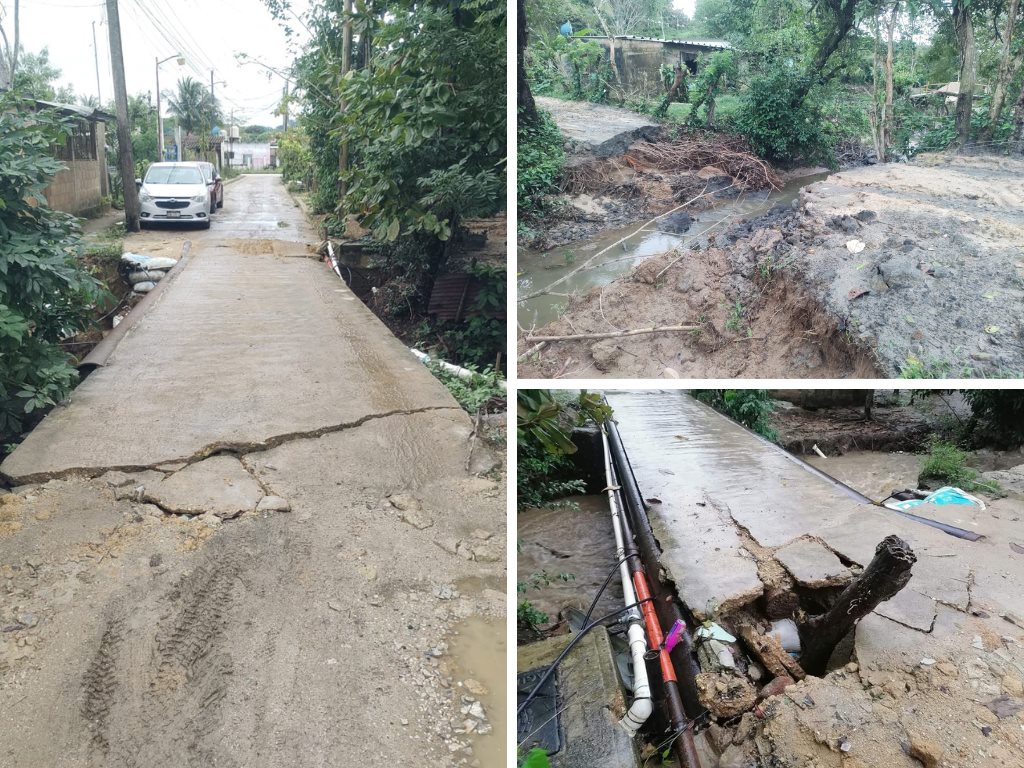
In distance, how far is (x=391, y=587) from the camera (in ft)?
9.21

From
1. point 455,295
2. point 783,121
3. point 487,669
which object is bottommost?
point 487,669

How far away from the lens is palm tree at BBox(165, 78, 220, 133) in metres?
34.6

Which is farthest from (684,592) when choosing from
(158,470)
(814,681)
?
(158,470)

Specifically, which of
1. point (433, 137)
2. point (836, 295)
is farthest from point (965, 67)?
point (433, 137)

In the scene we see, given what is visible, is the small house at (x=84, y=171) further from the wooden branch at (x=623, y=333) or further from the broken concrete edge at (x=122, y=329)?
the wooden branch at (x=623, y=333)

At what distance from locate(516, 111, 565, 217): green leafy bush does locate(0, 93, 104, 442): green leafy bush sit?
2.85m

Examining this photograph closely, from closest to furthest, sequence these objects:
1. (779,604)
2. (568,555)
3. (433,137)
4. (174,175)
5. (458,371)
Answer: (779,604) < (568,555) < (458,371) < (433,137) < (174,175)

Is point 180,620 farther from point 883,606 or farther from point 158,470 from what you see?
point 883,606

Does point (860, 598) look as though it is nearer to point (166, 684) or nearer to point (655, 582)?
point (655, 582)

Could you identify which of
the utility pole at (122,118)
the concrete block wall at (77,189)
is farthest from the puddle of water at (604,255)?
the utility pole at (122,118)

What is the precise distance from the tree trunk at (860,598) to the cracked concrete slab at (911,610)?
218mm

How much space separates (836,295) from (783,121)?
482mm

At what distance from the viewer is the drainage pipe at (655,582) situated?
2236mm

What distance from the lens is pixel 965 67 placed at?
5.91ft
